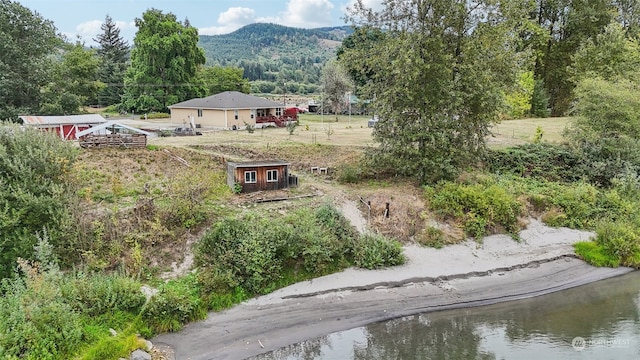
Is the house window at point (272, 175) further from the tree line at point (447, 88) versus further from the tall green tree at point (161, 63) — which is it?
the tall green tree at point (161, 63)

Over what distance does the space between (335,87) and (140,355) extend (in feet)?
138

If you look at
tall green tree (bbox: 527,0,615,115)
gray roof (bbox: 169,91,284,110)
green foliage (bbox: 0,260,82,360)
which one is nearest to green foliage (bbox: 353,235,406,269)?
green foliage (bbox: 0,260,82,360)

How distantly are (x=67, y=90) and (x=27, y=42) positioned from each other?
590 cm

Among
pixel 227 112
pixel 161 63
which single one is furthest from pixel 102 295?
pixel 161 63

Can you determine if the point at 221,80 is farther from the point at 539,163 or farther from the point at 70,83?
the point at 539,163

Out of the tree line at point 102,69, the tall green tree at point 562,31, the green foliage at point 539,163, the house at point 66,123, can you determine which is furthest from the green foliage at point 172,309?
the tall green tree at point 562,31

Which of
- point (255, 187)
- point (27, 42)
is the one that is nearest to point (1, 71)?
point (27, 42)

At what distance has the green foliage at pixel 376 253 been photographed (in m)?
15.9

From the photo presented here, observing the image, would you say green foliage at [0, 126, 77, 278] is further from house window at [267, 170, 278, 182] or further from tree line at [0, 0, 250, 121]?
tree line at [0, 0, 250, 121]

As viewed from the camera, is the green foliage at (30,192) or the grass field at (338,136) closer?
the green foliage at (30,192)

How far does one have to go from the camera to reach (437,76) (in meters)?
20.7

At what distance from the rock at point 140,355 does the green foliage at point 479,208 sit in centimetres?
1270

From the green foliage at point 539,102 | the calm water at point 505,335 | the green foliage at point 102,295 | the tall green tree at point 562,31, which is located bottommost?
the calm water at point 505,335

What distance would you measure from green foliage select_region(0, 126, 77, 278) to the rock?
5.04 meters
